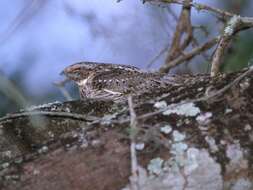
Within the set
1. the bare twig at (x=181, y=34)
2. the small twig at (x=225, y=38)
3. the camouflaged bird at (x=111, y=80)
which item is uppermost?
the bare twig at (x=181, y=34)

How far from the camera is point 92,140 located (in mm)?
1960

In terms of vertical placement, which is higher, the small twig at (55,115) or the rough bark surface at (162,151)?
the small twig at (55,115)

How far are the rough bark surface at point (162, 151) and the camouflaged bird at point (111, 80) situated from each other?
1.40m

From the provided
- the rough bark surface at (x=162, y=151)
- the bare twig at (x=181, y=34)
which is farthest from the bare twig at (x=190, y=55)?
the rough bark surface at (x=162, y=151)

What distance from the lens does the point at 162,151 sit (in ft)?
6.28

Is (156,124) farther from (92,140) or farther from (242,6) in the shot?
(242,6)

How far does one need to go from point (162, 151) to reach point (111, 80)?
1913mm

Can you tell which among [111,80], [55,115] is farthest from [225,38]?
[55,115]

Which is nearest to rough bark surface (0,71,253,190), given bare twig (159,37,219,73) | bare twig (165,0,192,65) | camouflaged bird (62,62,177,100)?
camouflaged bird (62,62,177,100)

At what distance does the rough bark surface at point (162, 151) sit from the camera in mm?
1887

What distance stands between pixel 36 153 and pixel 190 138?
1.47ft

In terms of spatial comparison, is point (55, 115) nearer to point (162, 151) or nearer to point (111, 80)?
point (162, 151)

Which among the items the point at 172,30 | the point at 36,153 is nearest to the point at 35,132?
the point at 36,153

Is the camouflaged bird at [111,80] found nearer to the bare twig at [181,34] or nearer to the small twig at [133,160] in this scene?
the bare twig at [181,34]
